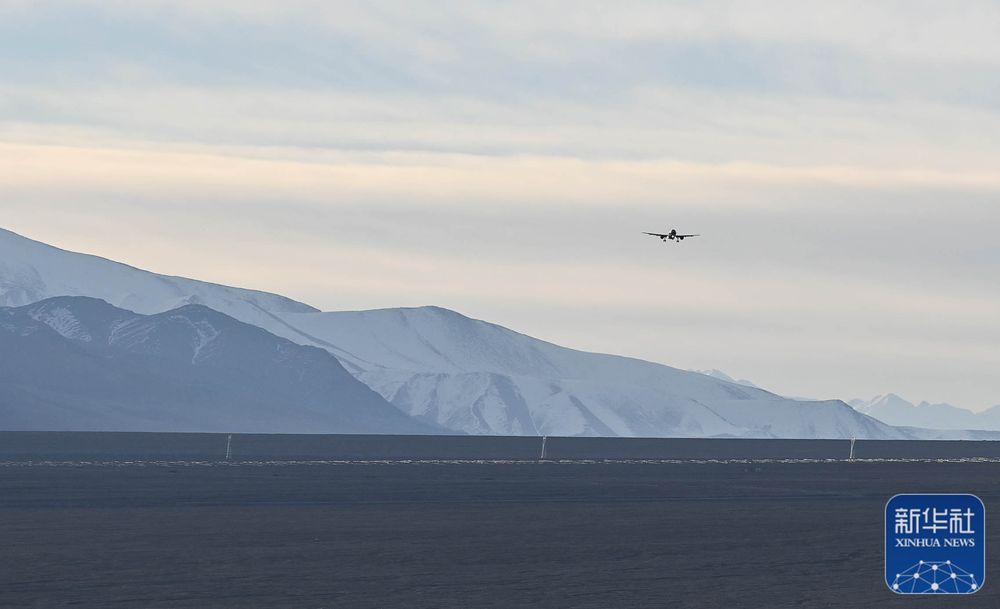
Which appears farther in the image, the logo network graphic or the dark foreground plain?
the dark foreground plain

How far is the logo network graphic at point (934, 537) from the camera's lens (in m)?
21.6

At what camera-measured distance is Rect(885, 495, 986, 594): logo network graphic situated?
21.6 meters

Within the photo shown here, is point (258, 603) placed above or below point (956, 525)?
below

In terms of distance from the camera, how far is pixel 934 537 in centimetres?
2180

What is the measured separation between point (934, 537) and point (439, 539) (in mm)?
23198

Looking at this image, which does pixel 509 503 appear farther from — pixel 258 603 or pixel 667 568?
pixel 258 603

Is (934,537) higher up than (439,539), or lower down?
higher up

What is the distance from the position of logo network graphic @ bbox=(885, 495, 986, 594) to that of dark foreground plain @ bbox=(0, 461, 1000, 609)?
10535mm

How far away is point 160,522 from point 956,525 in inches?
1141

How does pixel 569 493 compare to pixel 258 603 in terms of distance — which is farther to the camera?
pixel 569 493

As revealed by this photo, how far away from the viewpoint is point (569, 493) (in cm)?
6119

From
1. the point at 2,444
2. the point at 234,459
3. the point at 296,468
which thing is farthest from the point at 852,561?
the point at 2,444

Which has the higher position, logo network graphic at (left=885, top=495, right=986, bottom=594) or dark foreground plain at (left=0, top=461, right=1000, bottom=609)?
logo network graphic at (left=885, top=495, right=986, bottom=594)

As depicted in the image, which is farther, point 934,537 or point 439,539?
point 439,539
